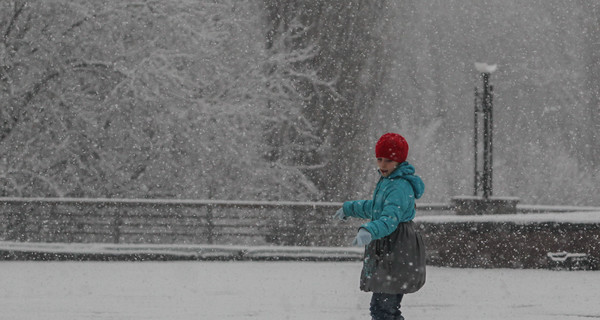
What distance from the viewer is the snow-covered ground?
35.7ft

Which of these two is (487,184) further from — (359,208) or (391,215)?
(391,215)

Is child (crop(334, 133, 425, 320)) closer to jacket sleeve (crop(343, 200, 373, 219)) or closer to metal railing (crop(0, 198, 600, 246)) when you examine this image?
jacket sleeve (crop(343, 200, 373, 219))

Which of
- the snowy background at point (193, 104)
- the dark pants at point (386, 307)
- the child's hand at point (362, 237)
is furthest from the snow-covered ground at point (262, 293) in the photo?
the child's hand at point (362, 237)

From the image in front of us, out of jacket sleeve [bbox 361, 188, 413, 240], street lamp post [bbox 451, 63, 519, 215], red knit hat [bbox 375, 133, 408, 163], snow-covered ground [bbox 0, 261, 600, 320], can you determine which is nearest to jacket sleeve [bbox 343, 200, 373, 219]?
jacket sleeve [bbox 361, 188, 413, 240]

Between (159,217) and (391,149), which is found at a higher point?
(391,149)

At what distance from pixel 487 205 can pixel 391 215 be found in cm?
1376

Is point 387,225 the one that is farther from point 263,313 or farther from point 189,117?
point 189,117

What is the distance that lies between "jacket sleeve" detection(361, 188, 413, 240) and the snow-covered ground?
11.5ft

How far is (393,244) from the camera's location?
7.29 m

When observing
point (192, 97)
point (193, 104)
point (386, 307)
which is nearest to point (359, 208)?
point (386, 307)

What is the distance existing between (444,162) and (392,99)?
19.2 ft

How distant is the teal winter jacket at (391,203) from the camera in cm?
704

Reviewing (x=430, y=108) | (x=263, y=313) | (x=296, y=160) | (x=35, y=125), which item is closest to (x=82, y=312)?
(x=263, y=313)

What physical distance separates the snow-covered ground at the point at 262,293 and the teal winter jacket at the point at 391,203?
331cm
